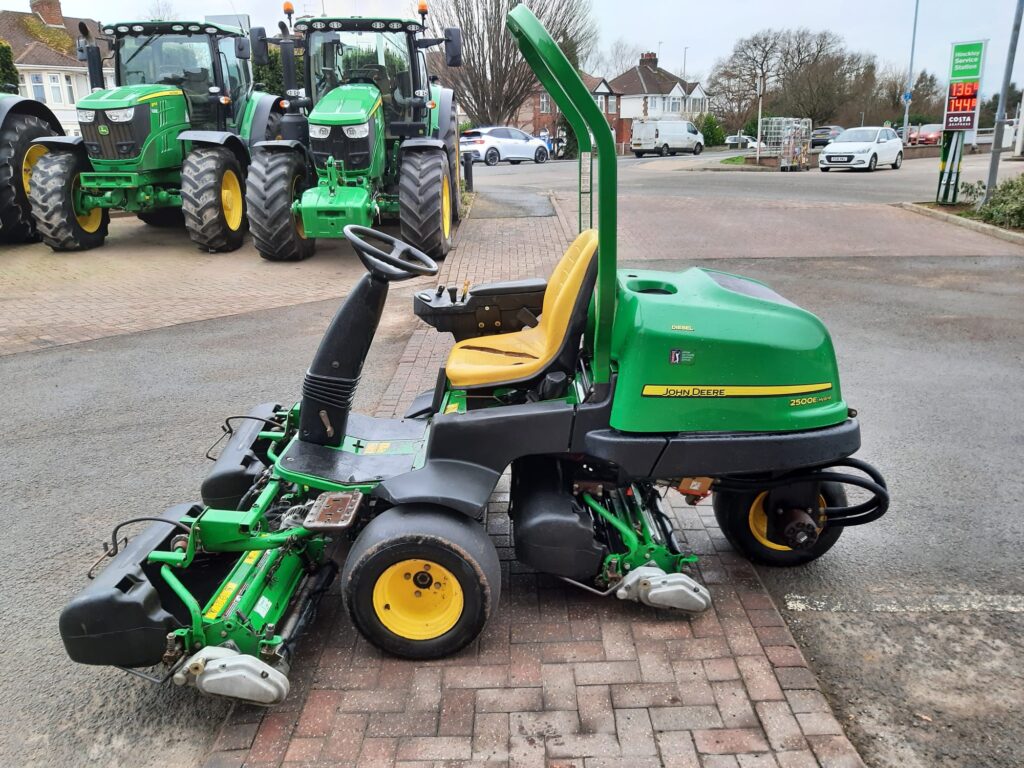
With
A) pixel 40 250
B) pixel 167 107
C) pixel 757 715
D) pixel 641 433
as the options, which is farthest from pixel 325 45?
pixel 757 715

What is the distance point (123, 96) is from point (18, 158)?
209 cm

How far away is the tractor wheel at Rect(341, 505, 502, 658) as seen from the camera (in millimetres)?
2846

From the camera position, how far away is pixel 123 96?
1030 cm

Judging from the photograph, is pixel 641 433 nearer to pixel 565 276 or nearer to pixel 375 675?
pixel 565 276

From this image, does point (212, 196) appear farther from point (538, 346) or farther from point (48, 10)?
point (48, 10)

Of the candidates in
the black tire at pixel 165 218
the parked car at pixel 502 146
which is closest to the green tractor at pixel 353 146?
the black tire at pixel 165 218

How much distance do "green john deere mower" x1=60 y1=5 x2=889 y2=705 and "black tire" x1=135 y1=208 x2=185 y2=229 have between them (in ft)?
35.7

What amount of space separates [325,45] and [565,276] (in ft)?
28.9

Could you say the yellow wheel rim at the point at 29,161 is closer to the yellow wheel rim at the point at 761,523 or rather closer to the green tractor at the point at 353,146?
the green tractor at the point at 353,146

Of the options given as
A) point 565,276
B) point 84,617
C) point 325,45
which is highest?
point 325,45

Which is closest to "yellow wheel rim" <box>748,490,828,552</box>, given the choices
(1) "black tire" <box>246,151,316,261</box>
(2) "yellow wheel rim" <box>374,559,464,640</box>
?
(2) "yellow wheel rim" <box>374,559,464,640</box>

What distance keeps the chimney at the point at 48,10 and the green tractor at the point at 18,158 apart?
44.3 metres

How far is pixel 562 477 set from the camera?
3.31 m

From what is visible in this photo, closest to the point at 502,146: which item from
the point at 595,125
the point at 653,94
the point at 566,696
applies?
the point at 595,125
